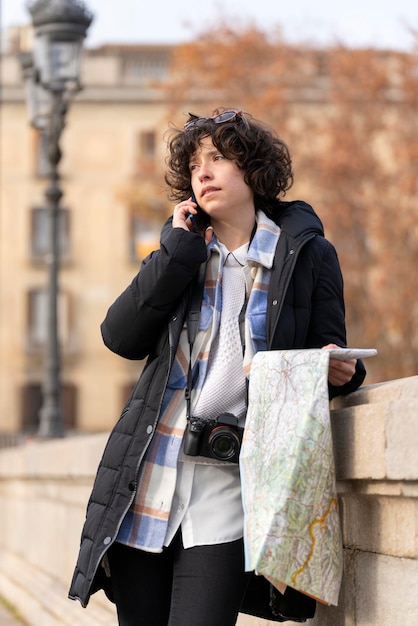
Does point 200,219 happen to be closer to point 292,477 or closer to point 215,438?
point 215,438

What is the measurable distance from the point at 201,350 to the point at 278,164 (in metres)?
0.58

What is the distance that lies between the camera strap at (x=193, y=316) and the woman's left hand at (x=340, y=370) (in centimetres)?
36

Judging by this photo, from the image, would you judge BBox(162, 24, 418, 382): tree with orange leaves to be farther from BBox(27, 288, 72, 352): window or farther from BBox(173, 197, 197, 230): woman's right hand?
BBox(173, 197, 197, 230): woman's right hand

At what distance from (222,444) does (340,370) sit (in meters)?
0.37

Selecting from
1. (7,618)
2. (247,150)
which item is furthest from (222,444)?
(7,618)

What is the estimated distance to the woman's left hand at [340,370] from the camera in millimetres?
3881

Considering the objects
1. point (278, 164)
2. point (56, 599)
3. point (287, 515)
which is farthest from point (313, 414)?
point (56, 599)

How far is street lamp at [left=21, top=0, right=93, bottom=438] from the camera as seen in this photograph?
12398mm

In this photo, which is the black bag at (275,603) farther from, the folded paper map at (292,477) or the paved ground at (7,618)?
the paved ground at (7,618)

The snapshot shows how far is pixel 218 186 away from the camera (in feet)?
13.3

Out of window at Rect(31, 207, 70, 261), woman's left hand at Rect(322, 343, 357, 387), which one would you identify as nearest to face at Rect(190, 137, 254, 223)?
woman's left hand at Rect(322, 343, 357, 387)

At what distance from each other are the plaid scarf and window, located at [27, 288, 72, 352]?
1852 inches

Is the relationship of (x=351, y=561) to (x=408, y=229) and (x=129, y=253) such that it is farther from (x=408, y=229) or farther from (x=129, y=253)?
(x=129, y=253)

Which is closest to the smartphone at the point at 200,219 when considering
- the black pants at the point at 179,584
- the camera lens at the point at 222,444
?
the camera lens at the point at 222,444
